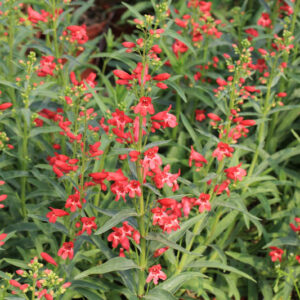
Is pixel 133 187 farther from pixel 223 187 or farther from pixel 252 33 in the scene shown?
pixel 252 33

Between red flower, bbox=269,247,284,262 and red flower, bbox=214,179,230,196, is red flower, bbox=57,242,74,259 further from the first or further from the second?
red flower, bbox=269,247,284,262

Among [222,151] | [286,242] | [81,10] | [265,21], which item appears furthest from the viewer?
[81,10]

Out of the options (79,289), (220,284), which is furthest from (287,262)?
(79,289)

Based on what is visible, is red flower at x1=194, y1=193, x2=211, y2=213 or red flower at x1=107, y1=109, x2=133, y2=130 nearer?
red flower at x1=107, y1=109, x2=133, y2=130

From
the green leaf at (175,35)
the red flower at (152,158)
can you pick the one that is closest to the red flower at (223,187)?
the red flower at (152,158)

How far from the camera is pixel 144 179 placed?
3.08m

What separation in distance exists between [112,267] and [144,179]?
0.65 metres

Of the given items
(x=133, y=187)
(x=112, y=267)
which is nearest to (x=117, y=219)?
(x=133, y=187)

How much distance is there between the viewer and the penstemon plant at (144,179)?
3072 mm

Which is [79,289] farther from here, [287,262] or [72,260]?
[287,262]

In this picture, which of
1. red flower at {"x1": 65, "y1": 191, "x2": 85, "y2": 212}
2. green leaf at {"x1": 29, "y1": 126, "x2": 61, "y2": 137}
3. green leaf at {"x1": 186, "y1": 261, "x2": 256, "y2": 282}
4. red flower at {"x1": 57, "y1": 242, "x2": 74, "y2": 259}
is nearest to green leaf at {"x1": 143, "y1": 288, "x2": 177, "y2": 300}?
green leaf at {"x1": 186, "y1": 261, "x2": 256, "y2": 282}

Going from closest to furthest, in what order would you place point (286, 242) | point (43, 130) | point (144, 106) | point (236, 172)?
point (144, 106) < point (236, 172) < point (286, 242) < point (43, 130)

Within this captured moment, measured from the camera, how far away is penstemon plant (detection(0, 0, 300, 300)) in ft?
10.1

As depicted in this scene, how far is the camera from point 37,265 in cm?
288
